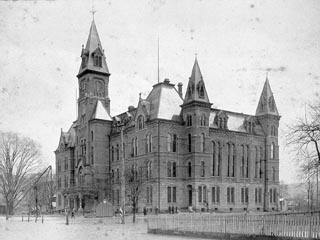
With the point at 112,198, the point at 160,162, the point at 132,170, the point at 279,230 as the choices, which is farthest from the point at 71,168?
the point at 279,230

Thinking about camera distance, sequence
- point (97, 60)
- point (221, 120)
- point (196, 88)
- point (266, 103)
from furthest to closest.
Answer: point (97, 60), point (266, 103), point (221, 120), point (196, 88)

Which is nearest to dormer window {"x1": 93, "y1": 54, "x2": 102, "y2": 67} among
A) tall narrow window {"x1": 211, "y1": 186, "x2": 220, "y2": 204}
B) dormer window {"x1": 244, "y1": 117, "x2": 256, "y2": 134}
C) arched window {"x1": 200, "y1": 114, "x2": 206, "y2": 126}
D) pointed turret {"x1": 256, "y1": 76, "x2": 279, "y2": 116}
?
arched window {"x1": 200, "y1": 114, "x2": 206, "y2": 126}

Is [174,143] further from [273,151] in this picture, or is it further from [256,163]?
[273,151]

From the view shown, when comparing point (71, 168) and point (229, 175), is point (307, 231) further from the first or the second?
point (71, 168)

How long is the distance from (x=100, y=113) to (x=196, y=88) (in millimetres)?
17415

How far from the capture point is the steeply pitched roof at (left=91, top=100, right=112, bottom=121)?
2515 inches

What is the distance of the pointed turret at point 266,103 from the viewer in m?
63.8

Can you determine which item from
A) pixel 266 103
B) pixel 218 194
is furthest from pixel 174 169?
pixel 266 103

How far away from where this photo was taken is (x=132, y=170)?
55.5 meters

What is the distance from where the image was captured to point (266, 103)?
209 feet

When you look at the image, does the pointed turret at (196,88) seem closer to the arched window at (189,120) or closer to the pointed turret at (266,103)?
the arched window at (189,120)

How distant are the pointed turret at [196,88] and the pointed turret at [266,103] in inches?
526

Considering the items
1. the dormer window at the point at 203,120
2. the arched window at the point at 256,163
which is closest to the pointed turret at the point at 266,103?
the arched window at the point at 256,163

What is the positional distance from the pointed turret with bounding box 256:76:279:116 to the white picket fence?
1692 inches
